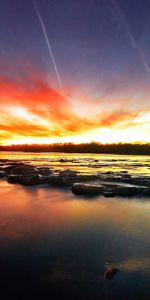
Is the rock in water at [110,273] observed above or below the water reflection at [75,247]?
above

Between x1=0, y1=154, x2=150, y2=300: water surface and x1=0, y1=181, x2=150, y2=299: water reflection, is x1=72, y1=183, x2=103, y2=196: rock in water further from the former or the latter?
x1=0, y1=154, x2=150, y2=300: water surface

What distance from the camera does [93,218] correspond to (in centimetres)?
833

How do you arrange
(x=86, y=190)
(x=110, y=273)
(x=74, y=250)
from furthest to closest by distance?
(x=86, y=190)
(x=74, y=250)
(x=110, y=273)

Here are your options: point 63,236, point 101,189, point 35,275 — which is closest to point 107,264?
point 35,275

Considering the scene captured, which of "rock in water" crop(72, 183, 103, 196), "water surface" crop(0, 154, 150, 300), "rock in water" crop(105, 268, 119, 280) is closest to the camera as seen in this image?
"water surface" crop(0, 154, 150, 300)

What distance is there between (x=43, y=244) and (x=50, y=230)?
1119mm

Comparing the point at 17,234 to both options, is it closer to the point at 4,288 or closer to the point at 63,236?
the point at 63,236

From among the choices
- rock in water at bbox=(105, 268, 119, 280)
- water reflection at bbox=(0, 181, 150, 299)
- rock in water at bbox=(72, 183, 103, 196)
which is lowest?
water reflection at bbox=(0, 181, 150, 299)

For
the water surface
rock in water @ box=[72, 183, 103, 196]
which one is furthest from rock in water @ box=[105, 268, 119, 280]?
rock in water @ box=[72, 183, 103, 196]

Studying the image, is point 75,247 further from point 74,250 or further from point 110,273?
point 110,273

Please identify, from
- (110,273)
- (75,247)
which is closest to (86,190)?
(75,247)

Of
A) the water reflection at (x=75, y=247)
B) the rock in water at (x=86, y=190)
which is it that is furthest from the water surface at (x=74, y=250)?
the rock in water at (x=86, y=190)

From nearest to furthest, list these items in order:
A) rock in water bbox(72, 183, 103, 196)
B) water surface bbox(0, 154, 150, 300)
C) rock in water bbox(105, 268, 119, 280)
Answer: water surface bbox(0, 154, 150, 300), rock in water bbox(105, 268, 119, 280), rock in water bbox(72, 183, 103, 196)

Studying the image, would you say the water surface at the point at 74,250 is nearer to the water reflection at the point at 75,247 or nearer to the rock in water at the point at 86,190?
the water reflection at the point at 75,247
